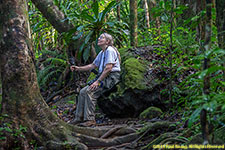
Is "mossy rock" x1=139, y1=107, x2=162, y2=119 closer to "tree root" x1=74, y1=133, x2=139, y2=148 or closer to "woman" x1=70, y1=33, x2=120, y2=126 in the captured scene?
"woman" x1=70, y1=33, x2=120, y2=126

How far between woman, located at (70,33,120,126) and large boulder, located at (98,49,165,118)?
0.26 metres

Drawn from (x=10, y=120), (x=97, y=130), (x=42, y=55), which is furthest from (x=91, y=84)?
(x=42, y=55)

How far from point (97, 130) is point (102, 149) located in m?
0.57

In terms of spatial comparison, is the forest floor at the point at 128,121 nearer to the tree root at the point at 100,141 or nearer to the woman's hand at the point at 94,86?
the tree root at the point at 100,141

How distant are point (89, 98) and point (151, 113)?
136 cm

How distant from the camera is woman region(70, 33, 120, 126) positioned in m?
5.07

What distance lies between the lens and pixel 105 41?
534 cm

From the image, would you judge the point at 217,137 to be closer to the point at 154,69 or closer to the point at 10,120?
the point at 10,120

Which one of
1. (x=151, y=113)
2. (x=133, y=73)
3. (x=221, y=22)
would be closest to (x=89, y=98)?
(x=133, y=73)

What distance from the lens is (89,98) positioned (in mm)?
5113

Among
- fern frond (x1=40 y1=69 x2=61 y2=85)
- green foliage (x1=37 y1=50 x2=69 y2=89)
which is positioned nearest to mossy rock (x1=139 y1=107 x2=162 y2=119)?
green foliage (x1=37 y1=50 x2=69 y2=89)

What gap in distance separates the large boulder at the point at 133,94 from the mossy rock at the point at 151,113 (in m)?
0.36

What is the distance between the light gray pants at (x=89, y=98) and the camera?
5062 mm

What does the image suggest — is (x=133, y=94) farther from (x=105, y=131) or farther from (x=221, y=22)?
(x=221, y=22)
